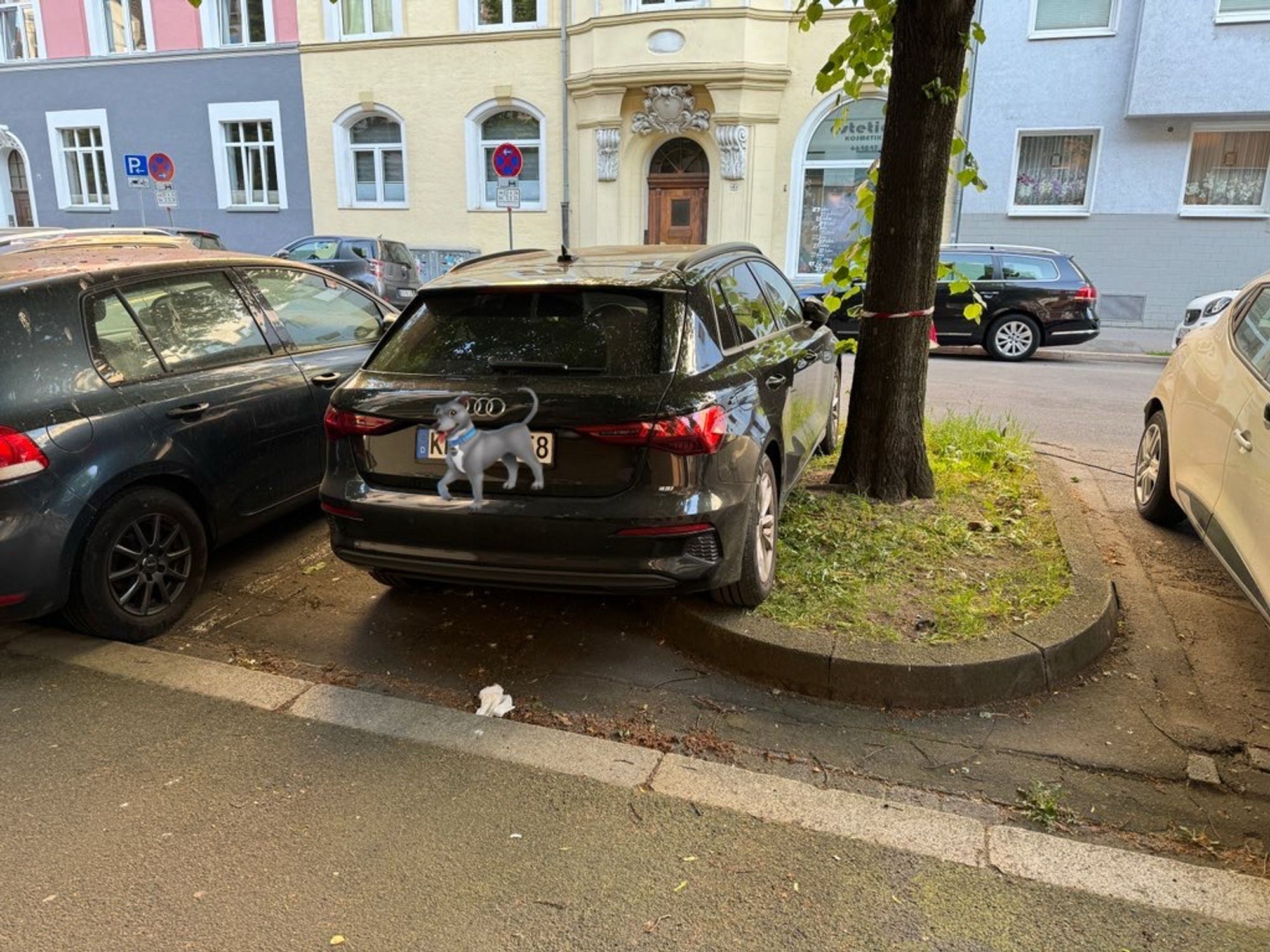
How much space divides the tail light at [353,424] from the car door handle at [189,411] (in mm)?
874

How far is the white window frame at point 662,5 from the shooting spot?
17562 mm

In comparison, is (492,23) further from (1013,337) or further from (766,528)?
(766,528)

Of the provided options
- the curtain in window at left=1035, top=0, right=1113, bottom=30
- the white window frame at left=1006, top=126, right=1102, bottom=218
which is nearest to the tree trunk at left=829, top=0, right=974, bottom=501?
the white window frame at left=1006, top=126, right=1102, bottom=218

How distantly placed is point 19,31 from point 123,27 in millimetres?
3494

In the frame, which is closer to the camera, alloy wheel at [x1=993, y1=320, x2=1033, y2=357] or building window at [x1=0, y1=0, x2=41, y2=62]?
alloy wheel at [x1=993, y1=320, x2=1033, y2=357]

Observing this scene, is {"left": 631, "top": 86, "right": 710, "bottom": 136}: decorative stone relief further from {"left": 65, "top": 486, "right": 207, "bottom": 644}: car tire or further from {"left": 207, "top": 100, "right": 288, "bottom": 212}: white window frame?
{"left": 65, "top": 486, "right": 207, "bottom": 644}: car tire

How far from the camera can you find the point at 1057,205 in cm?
1728

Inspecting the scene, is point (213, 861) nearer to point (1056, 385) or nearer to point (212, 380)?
point (212, 380)

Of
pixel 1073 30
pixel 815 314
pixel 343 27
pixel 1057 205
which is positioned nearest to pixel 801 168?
pixel 1057 205

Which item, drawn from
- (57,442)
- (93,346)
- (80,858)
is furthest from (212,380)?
(80,858)

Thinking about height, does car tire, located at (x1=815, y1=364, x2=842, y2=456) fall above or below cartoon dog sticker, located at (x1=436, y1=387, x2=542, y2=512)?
below

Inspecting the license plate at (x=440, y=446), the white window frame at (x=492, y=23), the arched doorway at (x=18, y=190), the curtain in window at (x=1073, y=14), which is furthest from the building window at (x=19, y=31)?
the license plate at (x=440, y=446)

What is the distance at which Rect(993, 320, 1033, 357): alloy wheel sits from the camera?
13719 mm

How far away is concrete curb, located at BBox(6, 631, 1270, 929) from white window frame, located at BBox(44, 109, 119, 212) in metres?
23.9
